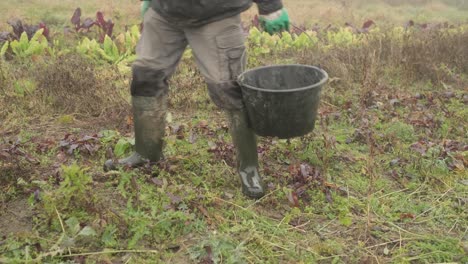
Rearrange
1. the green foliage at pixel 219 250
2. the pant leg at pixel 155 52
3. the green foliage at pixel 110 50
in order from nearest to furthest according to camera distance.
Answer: the green foliage at pixel 219 250, the pant leg at pixel 155 52, the green foliage at pixel 110 50

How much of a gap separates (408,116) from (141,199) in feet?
9.10

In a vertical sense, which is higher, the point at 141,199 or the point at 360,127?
the point at 141,199

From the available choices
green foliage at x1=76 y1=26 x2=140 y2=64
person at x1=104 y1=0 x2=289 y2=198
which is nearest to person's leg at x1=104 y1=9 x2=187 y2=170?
person at x1=104 y1=0 x2=289 y2=198

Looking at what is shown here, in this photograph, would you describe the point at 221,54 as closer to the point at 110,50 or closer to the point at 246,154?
the point at 246,154

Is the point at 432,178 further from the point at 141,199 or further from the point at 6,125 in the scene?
the point at 6,125

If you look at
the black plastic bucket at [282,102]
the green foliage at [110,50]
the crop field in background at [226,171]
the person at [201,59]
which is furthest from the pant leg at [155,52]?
the green foliage at [110,50]

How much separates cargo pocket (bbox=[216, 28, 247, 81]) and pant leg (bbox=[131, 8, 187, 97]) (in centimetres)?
33

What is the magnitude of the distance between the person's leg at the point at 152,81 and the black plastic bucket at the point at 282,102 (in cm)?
49

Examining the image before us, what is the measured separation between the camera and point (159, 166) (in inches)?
136

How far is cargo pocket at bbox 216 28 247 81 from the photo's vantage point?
2.88 metres

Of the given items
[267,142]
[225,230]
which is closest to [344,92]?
[267,142]

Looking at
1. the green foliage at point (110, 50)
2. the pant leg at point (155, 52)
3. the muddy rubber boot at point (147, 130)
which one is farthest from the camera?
the green foliage at point (110, 50)

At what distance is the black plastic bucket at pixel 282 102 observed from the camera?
2854 millimetres

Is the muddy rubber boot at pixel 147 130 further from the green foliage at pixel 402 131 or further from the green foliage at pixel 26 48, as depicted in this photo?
the green foliage at pixel 26 48
